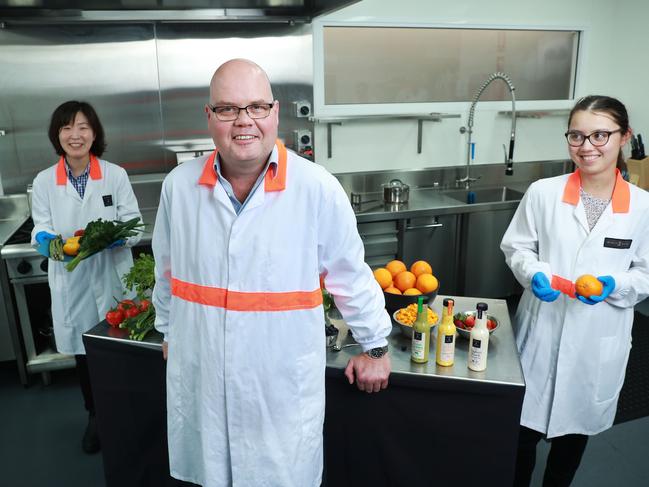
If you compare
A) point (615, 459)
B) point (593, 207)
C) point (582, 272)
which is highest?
point (593, 207)

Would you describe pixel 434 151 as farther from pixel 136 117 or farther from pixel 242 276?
pixel 242 276

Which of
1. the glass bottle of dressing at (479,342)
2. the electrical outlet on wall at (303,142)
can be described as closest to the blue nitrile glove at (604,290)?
the glass bottle of dressing at (479,342)

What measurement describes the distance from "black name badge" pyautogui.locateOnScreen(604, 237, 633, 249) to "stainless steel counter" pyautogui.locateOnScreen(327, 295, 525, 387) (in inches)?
16.1

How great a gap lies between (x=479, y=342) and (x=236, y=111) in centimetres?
93

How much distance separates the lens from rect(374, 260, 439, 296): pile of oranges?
182cm

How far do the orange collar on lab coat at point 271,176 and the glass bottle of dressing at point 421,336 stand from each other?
546 millimetres

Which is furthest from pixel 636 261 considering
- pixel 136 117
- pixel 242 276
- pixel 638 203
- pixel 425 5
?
pixel 136 117

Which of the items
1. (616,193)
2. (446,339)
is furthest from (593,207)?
(446,339)

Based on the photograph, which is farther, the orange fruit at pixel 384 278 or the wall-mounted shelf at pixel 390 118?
the wall-mounted shelf at pixel 390 118

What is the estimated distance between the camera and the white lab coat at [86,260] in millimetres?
2344

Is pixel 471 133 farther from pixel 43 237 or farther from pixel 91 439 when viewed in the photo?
pixel 91 439

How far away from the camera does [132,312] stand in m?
1.85

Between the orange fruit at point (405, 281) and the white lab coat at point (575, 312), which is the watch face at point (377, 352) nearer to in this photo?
the orange fruit at point (405, 281)

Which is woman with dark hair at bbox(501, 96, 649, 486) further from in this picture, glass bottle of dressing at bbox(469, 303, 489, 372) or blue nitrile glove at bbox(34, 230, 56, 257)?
blue nitrile glove at bbox(34, 230, 56, 257)
